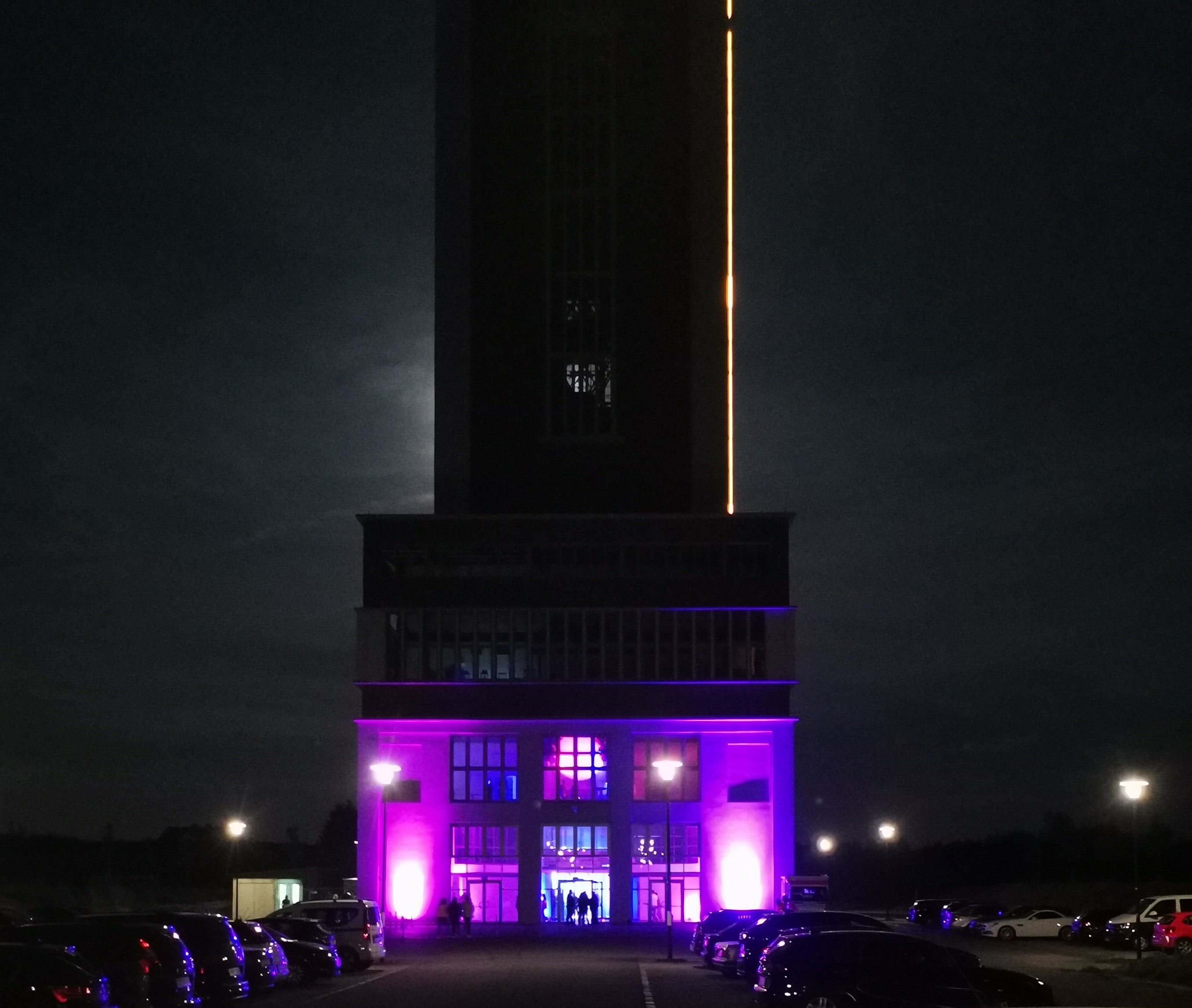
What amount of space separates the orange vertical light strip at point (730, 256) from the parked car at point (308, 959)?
170 ft

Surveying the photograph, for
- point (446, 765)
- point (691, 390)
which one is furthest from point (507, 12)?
point (446, 765)

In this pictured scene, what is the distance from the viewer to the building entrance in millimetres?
75938

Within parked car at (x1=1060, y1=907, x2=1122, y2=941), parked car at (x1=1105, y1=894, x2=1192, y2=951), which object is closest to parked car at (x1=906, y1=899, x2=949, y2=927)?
parked car at (x1=1060, y1=907, x2=1122, y2=941)

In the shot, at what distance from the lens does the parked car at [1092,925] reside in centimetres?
5328

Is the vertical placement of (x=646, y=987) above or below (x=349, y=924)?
below

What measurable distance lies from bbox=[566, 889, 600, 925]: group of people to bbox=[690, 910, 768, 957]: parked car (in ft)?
88.8

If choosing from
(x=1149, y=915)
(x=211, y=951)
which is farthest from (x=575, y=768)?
(x=211, y=951)

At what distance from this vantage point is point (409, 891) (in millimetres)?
75812

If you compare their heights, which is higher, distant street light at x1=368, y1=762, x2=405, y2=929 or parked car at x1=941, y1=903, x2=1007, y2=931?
distant street light at x1=368, y1=762, x2=405, y2=929

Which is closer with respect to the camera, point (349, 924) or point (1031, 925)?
point (349, 924)

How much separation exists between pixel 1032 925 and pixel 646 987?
3176 centimetres

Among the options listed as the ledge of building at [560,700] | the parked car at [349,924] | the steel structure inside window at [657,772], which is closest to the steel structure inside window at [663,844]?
the steel structure inside window at [657,772]

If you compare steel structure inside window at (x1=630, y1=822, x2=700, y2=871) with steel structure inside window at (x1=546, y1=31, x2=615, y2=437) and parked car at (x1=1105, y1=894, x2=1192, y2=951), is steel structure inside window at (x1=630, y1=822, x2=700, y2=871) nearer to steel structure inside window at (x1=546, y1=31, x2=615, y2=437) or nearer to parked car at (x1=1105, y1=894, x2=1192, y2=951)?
steel structure inside window at (x1=546, y1=31, x2=615, y2=437)

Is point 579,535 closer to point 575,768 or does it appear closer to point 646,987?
point 575,768
